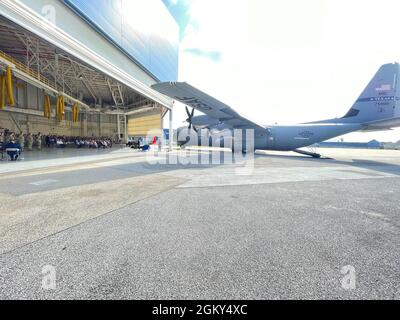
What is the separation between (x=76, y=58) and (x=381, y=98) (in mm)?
21154

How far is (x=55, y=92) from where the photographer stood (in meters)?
18.9

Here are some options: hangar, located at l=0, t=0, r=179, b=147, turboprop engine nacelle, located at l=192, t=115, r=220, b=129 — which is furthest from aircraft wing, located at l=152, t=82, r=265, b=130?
hangar, located at l=0, t=0, r=179, b=147

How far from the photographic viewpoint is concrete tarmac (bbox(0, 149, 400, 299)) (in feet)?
6.41

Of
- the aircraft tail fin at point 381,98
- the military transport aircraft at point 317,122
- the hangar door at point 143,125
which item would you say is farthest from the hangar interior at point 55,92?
the aircraft tail fin at point 381,98

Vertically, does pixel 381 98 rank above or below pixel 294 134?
above

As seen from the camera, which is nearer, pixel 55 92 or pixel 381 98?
pixel 381 98

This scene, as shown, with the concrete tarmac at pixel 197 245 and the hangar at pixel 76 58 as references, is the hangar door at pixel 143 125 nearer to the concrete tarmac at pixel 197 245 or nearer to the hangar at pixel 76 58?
the hangar at pixel 76 58

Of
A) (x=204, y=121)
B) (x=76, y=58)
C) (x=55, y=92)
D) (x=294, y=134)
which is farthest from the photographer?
(x=55, y=92)

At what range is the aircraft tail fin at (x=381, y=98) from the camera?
1351cm

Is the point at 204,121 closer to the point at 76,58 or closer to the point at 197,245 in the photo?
the point at 76,58

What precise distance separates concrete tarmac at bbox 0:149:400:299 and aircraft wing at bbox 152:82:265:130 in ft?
25.7

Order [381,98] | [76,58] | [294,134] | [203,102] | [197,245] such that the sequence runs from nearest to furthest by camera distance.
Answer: [197,245], [76,58], [203,102], [381,98], [294,134]

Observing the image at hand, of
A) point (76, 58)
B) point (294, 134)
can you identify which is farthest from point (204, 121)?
point (76, 58)

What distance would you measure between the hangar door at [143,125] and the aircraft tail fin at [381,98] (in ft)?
99.5
